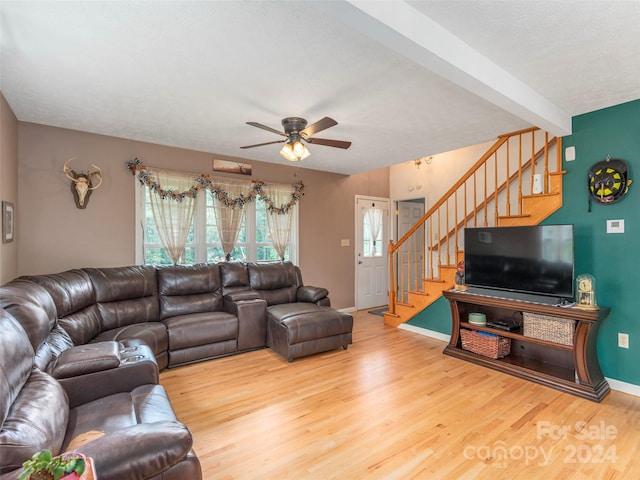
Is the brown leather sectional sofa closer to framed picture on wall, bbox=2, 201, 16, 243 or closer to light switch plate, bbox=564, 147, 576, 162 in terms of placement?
framed picture on wall, bbox=2, 201, 16, 243

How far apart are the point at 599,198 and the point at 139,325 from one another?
458cm

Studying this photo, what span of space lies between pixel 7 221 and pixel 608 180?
5.33m

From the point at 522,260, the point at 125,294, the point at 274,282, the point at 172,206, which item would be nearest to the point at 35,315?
the point at 125,294

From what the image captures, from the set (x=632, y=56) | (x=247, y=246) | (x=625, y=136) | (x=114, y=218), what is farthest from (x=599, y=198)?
(x=114, y=218)

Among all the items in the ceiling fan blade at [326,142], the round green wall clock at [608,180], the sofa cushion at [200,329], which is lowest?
the sofa cushion at [200,329]

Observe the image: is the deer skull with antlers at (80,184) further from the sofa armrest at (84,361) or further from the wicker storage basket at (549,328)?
the wicker storage basket at (549,328)

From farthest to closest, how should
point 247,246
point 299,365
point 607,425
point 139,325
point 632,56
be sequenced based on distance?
point 247,246 → point 299,365 → point 139,325 → point 607,425 → point 632,56

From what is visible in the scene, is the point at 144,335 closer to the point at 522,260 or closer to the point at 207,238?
the point at 207,238

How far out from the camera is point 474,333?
3.55m

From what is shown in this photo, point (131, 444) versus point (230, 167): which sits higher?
point (230, 167)

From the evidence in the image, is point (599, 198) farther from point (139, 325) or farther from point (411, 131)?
point (139, 325)

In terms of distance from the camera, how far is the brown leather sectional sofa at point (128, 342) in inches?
46.0

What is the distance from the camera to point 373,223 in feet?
20.3

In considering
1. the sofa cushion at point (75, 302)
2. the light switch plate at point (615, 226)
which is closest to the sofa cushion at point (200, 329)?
the sofa cushion at point (75, 302)
